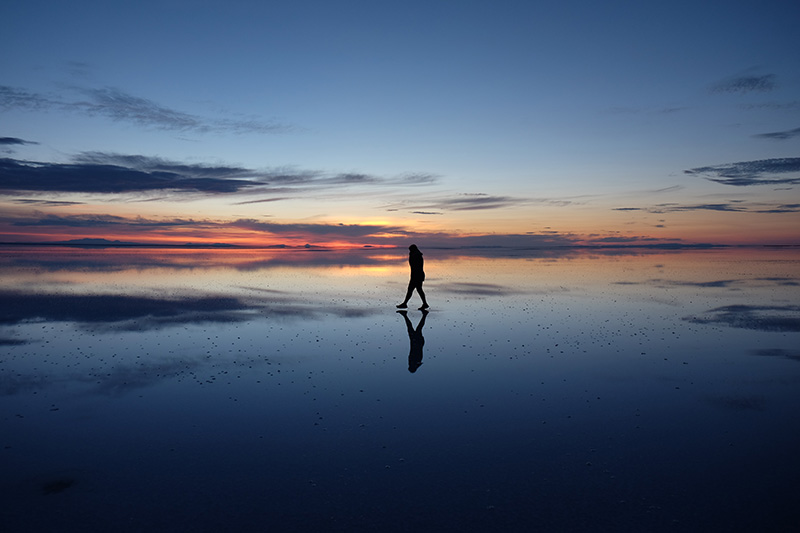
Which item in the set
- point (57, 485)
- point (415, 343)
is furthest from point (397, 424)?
point (415, 343)

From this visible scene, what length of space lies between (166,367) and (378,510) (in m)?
7.76

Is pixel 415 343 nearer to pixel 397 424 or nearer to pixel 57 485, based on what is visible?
pixel 397 424

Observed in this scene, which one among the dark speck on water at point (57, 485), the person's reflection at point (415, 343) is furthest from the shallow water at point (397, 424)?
the person's reflection at point (415, 343)

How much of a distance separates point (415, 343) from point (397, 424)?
5.95m

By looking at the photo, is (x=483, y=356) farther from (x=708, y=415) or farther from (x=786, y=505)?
(x=786, y=505)

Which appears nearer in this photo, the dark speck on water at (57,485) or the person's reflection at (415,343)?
the dark speck on water at (57,485)

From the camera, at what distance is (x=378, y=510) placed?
5547 mm

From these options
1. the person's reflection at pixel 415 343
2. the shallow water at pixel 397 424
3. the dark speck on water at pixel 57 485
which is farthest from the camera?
the person's reflection at pixel 415 343

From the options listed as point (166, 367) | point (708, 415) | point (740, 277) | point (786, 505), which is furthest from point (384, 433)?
point (740, 277)

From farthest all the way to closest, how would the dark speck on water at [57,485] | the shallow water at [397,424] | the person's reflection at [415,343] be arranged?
the person's reflection at [415,343] → the dark speck on water at [57,485] → the shallow water at [397,424]

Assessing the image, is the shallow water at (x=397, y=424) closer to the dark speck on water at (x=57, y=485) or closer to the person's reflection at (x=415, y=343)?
the dark speck on water at (x=57, y=485)

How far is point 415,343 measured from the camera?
549 inches

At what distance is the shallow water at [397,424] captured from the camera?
5.57m

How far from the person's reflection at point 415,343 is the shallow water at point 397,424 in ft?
0.86
